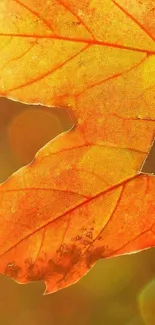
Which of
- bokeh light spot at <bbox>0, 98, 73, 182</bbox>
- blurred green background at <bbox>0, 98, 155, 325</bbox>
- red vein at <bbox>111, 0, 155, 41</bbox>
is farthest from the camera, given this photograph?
blurred green background at <bbox>0, 98, 155, 325</bbox>

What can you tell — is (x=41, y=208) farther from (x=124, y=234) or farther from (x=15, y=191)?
(x=124, y=234)

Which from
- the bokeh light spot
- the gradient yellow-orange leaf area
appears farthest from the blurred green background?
the gradient yellow-orange leaf area

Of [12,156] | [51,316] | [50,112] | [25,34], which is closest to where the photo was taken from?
[25,34]

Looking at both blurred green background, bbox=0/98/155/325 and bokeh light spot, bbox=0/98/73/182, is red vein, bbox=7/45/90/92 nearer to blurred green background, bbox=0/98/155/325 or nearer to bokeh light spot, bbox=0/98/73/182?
bokeh light spot, bbox=0/98/73/182

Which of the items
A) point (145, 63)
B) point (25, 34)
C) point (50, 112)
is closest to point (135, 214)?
point (145, 63)

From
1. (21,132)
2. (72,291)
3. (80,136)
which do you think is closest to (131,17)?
(80,136)
